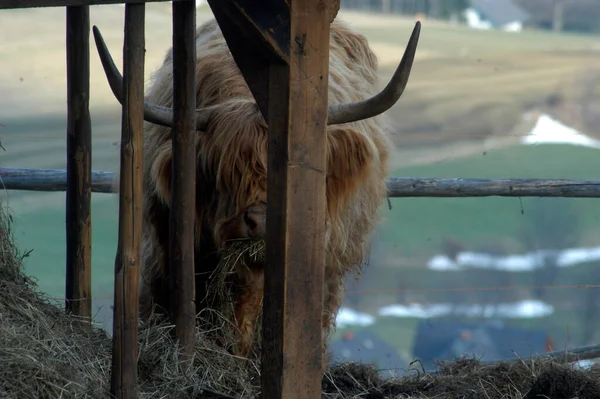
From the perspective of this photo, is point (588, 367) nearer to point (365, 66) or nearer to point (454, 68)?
point (365, 66)

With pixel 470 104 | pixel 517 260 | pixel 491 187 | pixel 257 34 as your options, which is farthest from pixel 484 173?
pixel 257 34

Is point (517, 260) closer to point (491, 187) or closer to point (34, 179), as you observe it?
point (491, 187)

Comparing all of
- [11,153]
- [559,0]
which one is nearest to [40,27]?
[11,153]

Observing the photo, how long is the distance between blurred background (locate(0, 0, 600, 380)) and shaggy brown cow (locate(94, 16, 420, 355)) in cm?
340

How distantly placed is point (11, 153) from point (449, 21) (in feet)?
13.2

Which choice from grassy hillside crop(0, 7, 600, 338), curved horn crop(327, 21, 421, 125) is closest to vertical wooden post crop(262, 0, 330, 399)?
curved horn crop(327, 21, 421, 125)

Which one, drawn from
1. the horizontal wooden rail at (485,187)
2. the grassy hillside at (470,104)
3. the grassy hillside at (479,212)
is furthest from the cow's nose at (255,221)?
the grassy hillside at (479,212)

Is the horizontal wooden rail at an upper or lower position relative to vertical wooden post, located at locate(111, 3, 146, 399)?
lower

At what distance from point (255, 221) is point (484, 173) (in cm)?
485

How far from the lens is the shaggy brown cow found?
4.00m

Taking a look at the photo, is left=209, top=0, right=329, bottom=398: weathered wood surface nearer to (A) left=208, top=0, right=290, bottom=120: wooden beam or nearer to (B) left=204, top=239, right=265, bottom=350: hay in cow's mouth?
(A) left=208, top=0, right=290, bottom=120: wooden beam

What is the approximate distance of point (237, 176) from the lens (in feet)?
13.2

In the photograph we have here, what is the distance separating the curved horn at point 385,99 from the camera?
287 centimetres

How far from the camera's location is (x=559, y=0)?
344 inches
